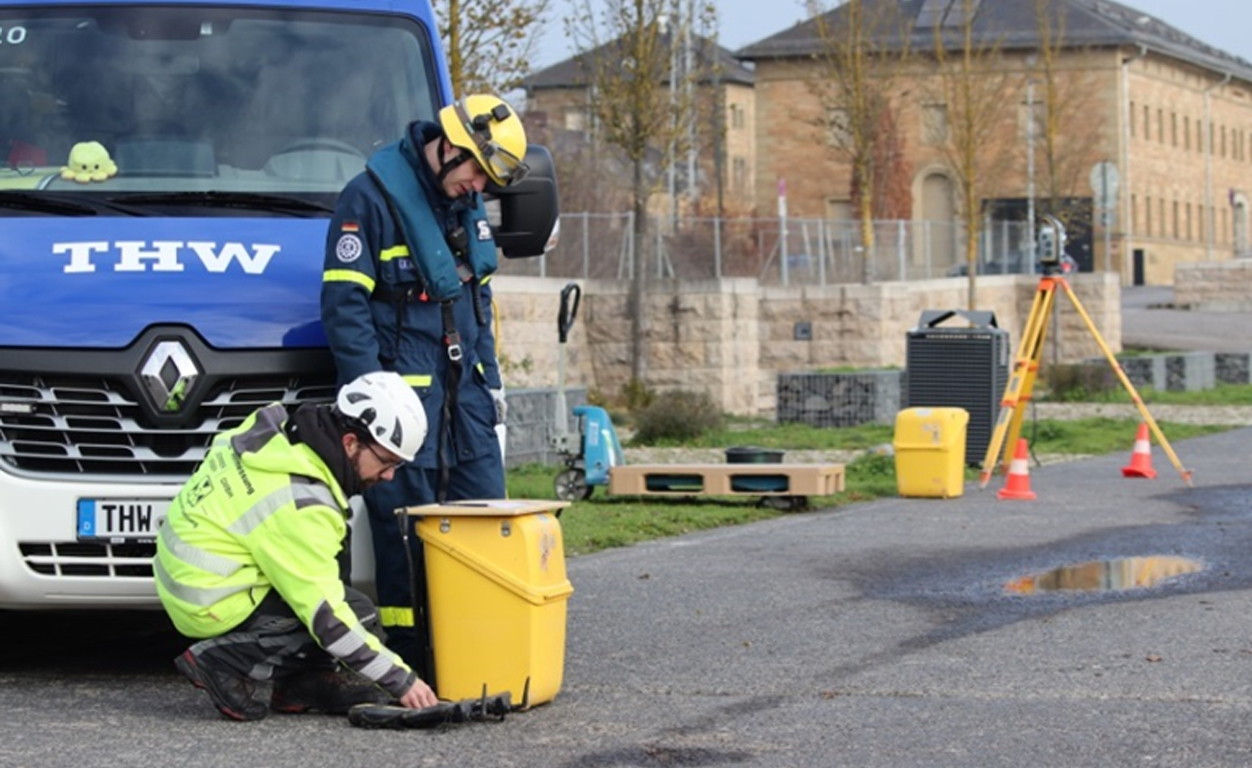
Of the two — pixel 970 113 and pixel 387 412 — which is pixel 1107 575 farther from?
pixel 970 113

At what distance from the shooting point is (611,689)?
835cm

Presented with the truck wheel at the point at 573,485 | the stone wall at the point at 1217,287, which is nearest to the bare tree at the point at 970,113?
the stone wall at the point at 1217,287

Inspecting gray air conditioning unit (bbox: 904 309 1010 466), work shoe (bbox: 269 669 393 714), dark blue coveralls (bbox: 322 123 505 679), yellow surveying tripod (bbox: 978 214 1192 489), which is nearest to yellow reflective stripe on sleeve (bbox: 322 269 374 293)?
dark blue coveralls (bbox: 322 123 505 679)

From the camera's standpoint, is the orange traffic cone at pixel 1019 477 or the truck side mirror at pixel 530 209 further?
the orange traffic cone at pixel 1019 477

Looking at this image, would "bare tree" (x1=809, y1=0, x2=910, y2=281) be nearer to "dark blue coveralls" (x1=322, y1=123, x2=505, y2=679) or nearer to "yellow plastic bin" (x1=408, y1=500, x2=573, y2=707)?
"dark blue coveralls" (x1=322, y1=123, x2=505, y2=679)

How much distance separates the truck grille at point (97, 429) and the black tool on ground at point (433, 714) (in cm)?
118

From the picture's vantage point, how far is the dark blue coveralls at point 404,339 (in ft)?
26.7

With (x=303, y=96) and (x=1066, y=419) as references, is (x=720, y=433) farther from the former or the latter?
(x=303, y=96)

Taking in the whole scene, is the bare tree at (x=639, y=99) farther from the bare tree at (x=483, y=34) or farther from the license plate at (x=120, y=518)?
the license plate at (x=120, y=518)

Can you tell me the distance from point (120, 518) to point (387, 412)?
1211 mm

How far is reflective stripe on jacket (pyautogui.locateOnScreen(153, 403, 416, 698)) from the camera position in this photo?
746 cm

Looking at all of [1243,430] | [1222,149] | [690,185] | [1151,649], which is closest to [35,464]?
[1151,649]

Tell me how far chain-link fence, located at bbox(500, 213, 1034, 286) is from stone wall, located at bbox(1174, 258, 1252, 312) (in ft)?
59.8

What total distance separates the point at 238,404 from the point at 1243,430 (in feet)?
63.9
